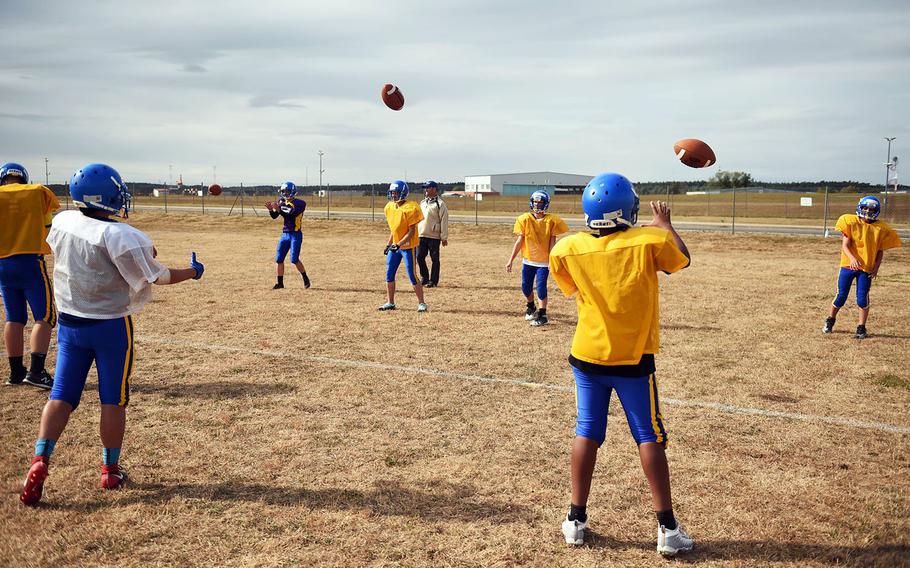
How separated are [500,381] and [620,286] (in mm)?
3780

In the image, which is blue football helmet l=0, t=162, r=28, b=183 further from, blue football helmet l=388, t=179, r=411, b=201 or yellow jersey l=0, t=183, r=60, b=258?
blue football helmet l=388, t=179, r=411, b=201

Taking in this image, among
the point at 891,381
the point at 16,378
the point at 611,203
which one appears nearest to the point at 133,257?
the point at 611,203

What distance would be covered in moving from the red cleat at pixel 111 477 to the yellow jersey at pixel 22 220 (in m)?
2.96

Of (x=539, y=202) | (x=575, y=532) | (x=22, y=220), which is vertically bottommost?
(x=575, y=532)

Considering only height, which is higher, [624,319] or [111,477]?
[624,319]

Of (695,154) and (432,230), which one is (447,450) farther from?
(432,230)

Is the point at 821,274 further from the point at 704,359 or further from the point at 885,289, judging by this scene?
the point at 704,359

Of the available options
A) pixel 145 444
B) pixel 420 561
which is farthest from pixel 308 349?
pixel 420 561

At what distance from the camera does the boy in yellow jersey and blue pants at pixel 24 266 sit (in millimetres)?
6684

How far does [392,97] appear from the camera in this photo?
12805 mm

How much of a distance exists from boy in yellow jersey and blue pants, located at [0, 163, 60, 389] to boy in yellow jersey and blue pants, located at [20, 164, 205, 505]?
258cm

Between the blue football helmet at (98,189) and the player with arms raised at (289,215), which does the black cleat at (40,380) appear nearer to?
the blue football helmet at (98,189)

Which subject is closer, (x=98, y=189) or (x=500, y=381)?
(x=98, y=189)

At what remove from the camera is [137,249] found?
4.32m
